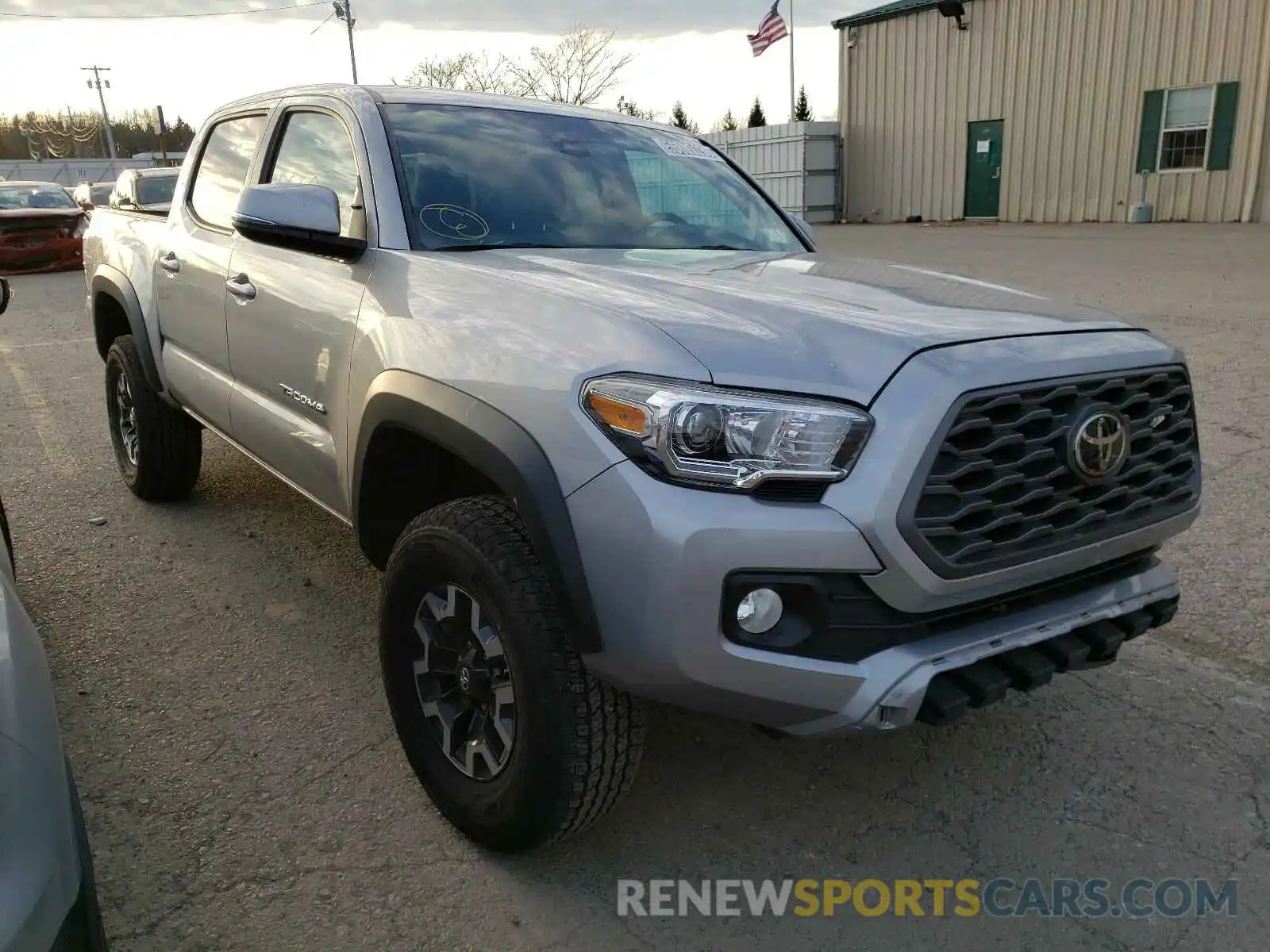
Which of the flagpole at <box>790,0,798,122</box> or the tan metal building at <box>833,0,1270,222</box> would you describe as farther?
the flagpole at <box>790,0,798,122</box>

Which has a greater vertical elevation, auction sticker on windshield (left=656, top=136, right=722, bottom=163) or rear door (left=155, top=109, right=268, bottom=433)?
auction sticker on windshield (left=656, top=136, right=722, bottom=163)

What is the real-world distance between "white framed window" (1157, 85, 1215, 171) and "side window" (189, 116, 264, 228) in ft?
65.3

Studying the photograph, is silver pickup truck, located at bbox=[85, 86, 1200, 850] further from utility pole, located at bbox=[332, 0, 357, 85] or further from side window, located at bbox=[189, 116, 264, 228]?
utility pole, located at bbox=[332, 0, 357, 85]

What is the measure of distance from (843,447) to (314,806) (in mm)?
1645

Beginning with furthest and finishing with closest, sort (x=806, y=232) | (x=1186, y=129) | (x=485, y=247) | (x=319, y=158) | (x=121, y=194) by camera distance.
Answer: (x=1186, y=129) → (x=121, y=194) → (x=806, y=232) → (x=319, y=158) → (x=485, y=247)

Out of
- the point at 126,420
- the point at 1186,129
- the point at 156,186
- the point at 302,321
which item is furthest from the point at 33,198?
the point at 1186,129

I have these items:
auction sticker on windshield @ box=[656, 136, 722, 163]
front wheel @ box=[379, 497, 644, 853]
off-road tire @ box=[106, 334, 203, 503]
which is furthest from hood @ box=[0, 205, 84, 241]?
front wheel @ box=[379, 497, 644, 853]

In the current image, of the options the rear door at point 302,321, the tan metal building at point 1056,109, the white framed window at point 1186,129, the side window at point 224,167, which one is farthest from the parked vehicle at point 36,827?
the white framed window at point 1186,129

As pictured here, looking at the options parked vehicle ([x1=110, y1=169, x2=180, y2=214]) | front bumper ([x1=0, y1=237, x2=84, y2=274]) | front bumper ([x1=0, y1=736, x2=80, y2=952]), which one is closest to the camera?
Result: front bumper ([x1=0, y1=736, x2=80, y2=952])

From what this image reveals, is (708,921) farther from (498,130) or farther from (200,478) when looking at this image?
(200,478)

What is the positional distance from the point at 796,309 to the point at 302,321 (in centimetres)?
159

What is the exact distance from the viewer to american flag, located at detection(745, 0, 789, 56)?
26.3 meters

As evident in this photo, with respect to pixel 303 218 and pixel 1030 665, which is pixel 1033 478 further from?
pixel 303 218

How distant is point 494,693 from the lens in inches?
91.7
